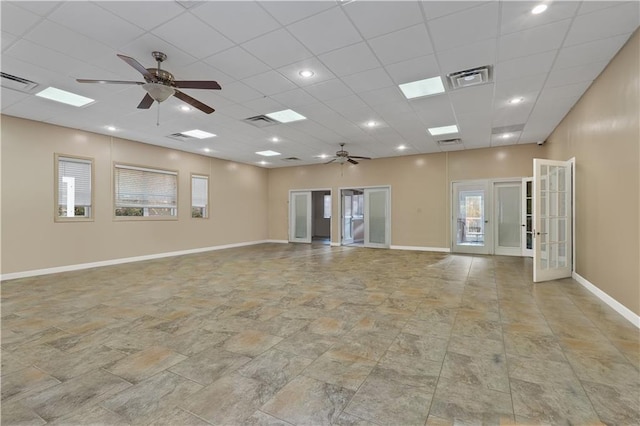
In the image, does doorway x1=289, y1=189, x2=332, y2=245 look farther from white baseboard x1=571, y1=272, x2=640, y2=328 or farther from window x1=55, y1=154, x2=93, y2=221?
white baseboard x1=571, y1=272, x2=640, y2=328

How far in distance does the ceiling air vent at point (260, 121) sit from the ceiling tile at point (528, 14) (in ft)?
13.5

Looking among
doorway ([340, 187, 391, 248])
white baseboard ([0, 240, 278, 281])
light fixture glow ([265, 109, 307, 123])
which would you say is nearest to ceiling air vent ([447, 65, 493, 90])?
light fixture glow ([265, 109, 307, 123])

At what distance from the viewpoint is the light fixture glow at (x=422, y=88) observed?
4.37m

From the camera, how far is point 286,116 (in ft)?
19.2

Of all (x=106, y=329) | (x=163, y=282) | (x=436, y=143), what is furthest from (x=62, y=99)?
(x=436, y=143)

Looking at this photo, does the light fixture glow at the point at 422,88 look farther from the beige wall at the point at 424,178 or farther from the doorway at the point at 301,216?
the doorway at the point at 301,216

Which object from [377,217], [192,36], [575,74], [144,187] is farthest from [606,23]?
[144,187]

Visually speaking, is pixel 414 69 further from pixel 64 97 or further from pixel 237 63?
pixel 64 97

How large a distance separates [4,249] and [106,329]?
14.5ft

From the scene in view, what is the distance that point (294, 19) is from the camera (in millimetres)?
2951

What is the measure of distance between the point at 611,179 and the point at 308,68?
4200 millimetres

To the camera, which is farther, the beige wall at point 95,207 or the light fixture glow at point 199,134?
the light fixture glow at point 199,134

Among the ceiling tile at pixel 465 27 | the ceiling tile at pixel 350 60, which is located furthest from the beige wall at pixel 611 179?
the ceiling tile at pixel 350 60

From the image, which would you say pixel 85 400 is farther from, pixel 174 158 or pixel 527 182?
pixel 527 182
